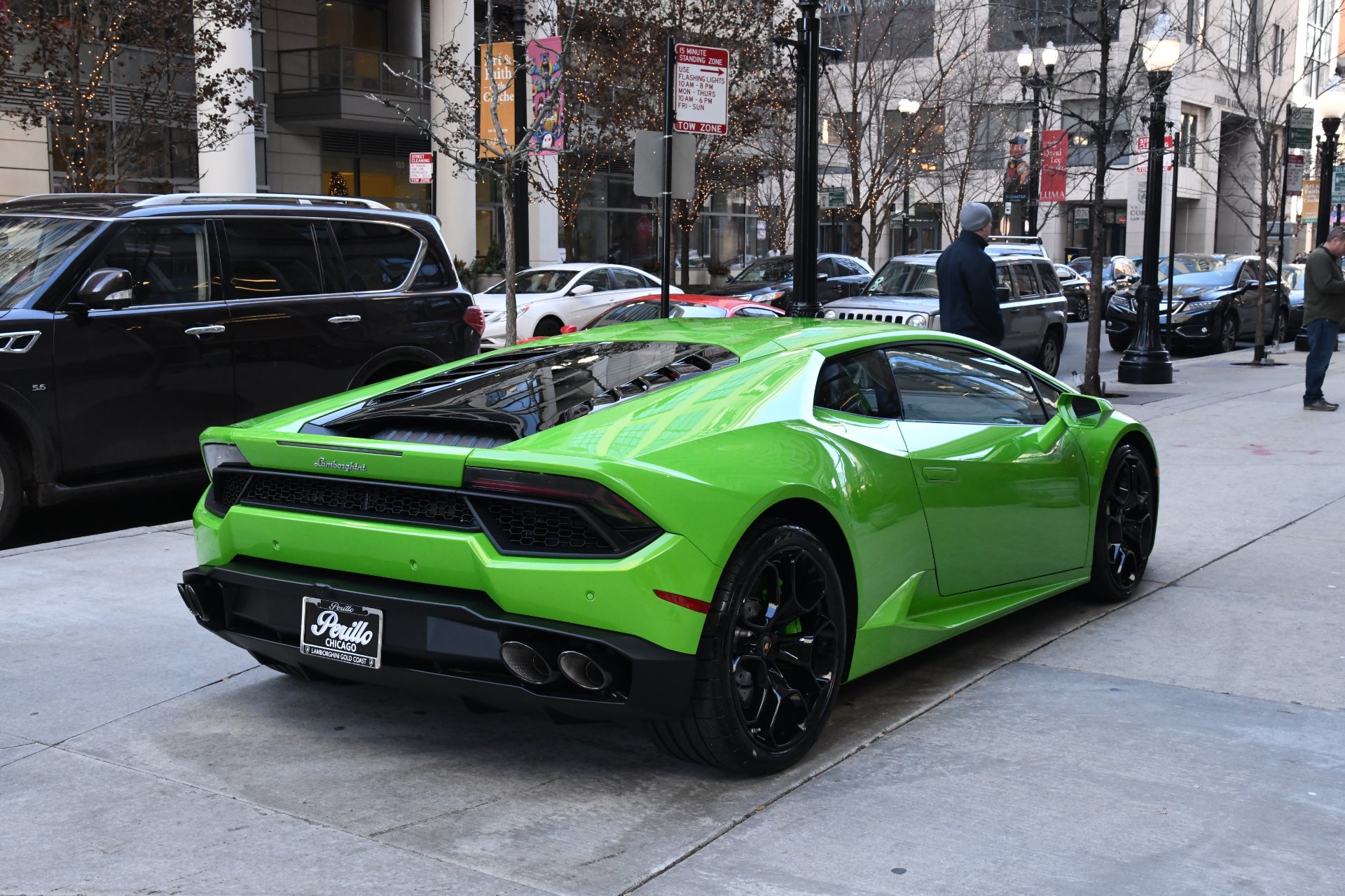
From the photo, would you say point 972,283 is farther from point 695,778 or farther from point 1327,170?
point 1327,170

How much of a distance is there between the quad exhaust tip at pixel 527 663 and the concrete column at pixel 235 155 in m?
24.3

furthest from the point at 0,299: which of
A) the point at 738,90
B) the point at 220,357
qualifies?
the point at 738,90

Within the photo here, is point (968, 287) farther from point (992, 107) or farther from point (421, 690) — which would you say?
point (992, 107)

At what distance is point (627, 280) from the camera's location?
2502 centimetres

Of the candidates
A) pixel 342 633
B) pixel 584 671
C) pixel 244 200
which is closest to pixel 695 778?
pixel 584 671

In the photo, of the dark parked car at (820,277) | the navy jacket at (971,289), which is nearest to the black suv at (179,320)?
the navy jacket at (971,289)

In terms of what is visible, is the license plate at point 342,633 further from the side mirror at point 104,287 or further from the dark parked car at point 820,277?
the dark parked car at point 820,277

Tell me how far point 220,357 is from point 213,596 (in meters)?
4.24

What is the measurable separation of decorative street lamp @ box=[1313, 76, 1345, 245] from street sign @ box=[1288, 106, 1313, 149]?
255 mm

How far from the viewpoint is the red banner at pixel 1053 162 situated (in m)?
29.2

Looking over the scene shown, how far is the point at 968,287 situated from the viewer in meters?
9.97

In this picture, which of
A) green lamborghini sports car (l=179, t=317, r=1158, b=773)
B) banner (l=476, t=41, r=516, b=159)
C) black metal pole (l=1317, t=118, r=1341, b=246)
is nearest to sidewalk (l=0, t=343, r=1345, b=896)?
green lamborghini sports car (l=179, t=317, r=1158, b=773)

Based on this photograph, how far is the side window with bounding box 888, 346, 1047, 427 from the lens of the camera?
530 cm

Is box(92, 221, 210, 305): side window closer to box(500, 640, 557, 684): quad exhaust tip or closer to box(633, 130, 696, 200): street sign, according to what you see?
box(633, 130, 696, 200): street sign
